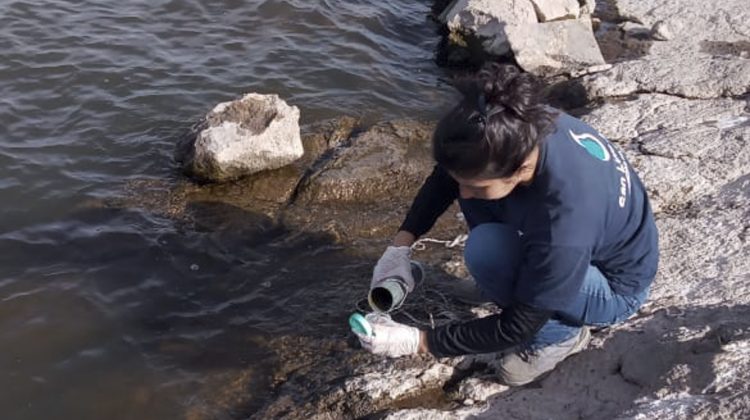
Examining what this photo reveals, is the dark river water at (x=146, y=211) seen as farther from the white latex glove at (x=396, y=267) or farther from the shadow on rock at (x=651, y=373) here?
the shadow on rock at (x=651, y=373)

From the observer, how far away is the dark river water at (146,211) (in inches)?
159

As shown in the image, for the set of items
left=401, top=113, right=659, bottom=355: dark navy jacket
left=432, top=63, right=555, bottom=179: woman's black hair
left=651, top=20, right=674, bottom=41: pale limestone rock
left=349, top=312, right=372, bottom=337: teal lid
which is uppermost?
left=432, top=63, right=555, bottom=179: woman's black hair

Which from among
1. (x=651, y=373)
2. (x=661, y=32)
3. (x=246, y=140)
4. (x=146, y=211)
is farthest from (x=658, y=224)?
(x=661, y=32)

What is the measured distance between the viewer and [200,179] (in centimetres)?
549

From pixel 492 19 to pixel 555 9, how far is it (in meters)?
0.77

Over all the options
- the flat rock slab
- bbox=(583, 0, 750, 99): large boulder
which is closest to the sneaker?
the flat rock slab

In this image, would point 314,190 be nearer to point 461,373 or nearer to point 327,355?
point 327,355

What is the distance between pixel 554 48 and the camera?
719 cm

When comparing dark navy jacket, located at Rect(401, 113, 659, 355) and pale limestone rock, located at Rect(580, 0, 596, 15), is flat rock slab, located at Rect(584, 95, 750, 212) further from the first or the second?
pale limestone rock, located at Rect(580, 0, 596, 15)

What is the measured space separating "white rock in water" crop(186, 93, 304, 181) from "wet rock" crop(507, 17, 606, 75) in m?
2.55

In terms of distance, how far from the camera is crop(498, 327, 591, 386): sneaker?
3.31m

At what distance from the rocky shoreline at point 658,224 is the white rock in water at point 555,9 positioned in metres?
0.52

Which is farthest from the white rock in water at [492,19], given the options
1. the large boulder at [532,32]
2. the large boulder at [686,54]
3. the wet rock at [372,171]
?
the wet rock at [372,171]

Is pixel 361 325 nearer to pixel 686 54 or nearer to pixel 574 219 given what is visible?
pixel 574 219
